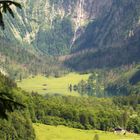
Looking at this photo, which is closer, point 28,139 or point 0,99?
point 0,99

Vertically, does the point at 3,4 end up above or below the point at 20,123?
below

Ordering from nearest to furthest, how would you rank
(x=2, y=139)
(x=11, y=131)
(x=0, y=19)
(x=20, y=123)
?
(x=0, y=19) → (x=2, y=139) → (x=11, y=131) → (x=20, y=123)

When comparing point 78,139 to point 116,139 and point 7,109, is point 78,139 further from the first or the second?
point 7,109

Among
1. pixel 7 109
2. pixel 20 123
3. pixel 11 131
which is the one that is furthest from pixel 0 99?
pixel 20 123

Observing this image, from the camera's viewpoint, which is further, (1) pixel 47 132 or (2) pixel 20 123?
(1) pixel 47 132

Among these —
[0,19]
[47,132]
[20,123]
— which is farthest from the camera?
[47,132]

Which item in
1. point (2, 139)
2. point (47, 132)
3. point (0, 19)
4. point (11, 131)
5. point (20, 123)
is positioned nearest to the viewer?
point (0, 19)

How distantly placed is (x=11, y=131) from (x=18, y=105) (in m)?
151

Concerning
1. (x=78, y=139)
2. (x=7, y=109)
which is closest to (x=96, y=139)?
(x=78, y=139)

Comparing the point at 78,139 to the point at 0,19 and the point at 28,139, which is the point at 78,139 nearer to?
the point at 28,139

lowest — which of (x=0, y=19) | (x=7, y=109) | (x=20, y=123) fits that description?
(x=7, y=109)

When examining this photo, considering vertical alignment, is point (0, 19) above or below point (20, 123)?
below

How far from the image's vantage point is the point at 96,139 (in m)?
175

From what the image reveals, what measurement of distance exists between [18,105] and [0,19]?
3.32 meters
